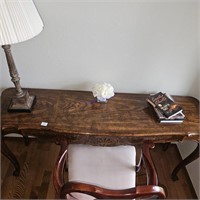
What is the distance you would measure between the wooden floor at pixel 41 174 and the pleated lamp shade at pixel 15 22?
1.17 m

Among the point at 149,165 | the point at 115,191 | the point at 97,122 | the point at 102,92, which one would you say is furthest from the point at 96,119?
the point at 115,191

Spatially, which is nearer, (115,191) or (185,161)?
(115,191)

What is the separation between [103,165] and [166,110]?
506mm

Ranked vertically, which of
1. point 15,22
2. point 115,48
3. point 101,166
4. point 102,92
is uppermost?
point 15,22

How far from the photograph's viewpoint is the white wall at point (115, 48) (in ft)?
4.36

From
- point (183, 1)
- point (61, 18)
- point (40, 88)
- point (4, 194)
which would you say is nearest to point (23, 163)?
point (4, 194)

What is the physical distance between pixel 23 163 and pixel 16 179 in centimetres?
15

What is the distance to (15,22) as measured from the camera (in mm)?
897

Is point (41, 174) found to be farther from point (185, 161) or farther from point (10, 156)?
point (185, 161)

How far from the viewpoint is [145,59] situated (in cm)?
150

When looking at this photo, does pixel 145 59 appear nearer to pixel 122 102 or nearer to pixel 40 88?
pixel 122 102

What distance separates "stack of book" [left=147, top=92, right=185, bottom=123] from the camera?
52.1 inches

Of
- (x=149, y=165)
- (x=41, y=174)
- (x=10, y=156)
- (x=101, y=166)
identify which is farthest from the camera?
(x=41, y=174)

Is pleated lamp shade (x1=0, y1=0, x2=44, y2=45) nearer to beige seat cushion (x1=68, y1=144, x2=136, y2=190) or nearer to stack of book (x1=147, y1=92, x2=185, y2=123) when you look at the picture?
beige seat cushion (x1=68, y1=144, x2=136, y2=190)
